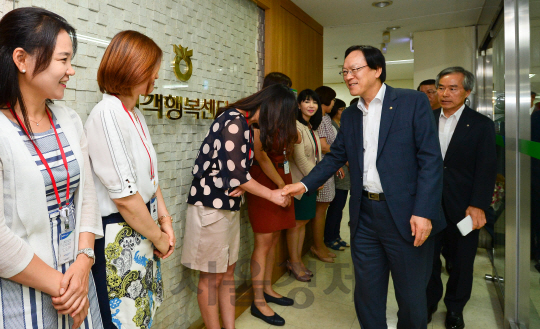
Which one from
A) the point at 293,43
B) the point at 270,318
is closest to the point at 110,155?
the point at 270,318

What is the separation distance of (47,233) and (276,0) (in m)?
3.02

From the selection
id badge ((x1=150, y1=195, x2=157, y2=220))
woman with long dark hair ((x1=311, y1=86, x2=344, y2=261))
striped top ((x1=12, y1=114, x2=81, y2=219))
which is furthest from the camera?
woman with long dark hair ((x1=311, y1=86, x2=344, y2=261))

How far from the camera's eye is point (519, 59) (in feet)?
7.73

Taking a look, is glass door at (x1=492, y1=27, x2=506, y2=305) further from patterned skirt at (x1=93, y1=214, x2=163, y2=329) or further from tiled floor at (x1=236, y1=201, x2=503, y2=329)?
patterned skirt at (x1=93, y1=214, x2=163, y2=329)

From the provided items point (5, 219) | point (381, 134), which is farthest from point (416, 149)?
point (5, 219)

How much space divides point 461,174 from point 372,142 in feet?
3.07

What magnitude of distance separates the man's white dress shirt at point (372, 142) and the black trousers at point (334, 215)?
95.0 inches

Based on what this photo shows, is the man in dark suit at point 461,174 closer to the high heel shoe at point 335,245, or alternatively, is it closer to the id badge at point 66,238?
the high heel shoe at point 335,245

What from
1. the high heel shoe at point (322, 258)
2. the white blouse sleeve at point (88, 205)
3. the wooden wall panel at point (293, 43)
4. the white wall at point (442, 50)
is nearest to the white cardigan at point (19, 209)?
the white blouse sleeve at point (88, 205)


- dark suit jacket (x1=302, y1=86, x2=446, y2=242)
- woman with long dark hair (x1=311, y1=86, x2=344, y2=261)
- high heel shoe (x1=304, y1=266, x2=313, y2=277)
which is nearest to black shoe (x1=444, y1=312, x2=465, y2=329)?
dark suit jacket (x1=302, y1=86, x2=446, y2=242)

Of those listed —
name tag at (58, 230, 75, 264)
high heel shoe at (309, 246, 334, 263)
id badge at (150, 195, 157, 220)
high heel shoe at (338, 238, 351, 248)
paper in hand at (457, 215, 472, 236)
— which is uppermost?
id badge at (150, 195, 157, 220)

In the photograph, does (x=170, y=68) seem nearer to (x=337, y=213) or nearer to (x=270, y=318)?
(x=270, y=318)

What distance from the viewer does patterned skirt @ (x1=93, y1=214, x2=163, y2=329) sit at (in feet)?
4.50

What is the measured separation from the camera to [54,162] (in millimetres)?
1114
